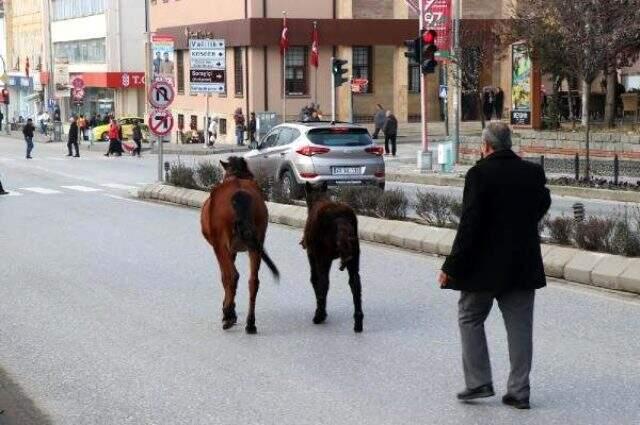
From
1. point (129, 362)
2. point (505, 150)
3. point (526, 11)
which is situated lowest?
point (129, 362)

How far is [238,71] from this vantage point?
A: 5834cm

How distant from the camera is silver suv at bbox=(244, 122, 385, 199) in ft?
79.4

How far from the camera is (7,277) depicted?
47.0 feet

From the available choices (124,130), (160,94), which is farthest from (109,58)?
(160,94)

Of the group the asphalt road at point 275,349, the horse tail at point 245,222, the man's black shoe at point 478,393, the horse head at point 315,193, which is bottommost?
the asphalt road at point 275,349

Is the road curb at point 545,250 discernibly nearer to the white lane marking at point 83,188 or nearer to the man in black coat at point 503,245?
the man in black coat at point 503,245

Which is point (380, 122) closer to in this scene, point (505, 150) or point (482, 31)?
point (482, 31)

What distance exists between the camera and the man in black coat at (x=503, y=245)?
7.41m

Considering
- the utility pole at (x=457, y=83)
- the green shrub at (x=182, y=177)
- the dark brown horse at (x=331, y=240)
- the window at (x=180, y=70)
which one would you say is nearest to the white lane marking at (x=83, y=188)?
the green shrub at (x=182, y=177)

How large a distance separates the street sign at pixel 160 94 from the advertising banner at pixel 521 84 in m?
11.5

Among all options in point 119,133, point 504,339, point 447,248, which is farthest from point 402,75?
point 504,339

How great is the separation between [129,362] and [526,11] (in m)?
27.9

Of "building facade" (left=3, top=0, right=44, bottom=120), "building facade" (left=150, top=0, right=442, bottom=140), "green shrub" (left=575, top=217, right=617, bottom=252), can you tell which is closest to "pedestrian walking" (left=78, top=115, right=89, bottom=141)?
"building facade" (left=150, top=0, right=442, bottom=140)

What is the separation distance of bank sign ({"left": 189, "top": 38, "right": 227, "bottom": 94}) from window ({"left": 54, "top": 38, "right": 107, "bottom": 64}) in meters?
39.3
